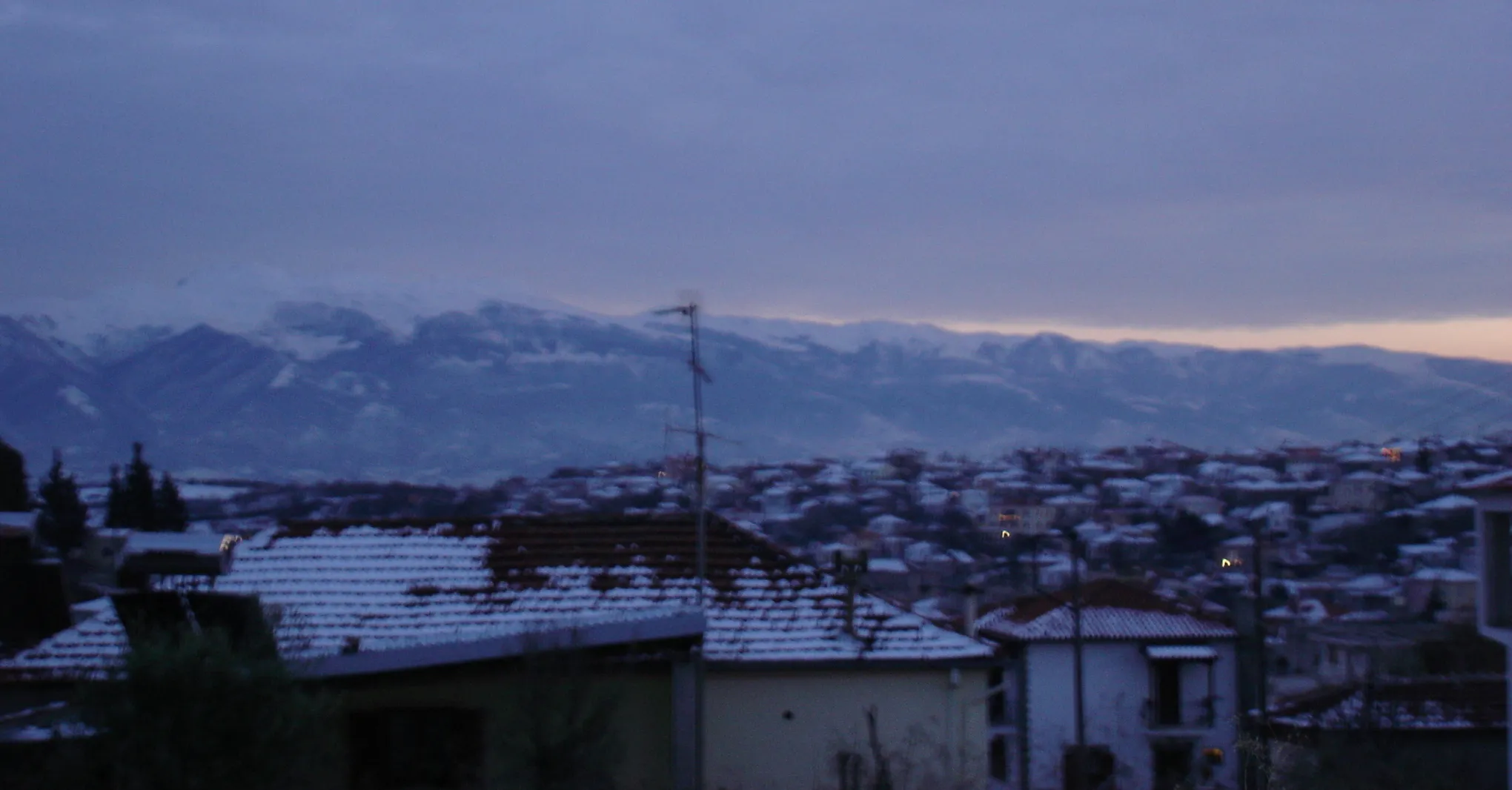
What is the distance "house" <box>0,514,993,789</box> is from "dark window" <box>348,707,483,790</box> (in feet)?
0.07

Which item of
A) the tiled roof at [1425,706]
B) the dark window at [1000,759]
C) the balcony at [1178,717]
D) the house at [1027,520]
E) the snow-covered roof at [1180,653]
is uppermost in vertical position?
the house at [1027,520]

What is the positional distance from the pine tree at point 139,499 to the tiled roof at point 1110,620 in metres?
15.4

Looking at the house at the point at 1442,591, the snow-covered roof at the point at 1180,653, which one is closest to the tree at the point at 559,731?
the snow-covered roof at the point at 1180,653

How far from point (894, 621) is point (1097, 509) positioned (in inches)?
1663

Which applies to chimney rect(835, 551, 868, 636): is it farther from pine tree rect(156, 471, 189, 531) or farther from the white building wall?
the white building wall

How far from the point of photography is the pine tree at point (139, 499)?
25.5m

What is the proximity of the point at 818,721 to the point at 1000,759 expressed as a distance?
1991 cm

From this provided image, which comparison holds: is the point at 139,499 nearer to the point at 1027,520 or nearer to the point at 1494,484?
the point at 1494,484

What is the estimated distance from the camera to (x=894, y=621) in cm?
1265

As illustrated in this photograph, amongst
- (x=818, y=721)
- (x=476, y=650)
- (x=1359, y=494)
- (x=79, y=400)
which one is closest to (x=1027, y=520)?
(x=1359, y=494)

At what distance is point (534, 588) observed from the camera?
1296 cm

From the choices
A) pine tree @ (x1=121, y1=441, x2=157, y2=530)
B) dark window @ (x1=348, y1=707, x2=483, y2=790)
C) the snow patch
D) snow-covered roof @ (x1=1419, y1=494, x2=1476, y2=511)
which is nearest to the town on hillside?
dark window @ (x1=348, y1=707, x2=483, y2=790)

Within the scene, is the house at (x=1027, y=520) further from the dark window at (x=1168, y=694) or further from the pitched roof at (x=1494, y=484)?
Answer: the pitched roof at (x=1494, y=484)

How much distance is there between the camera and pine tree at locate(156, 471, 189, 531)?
84.0ft
